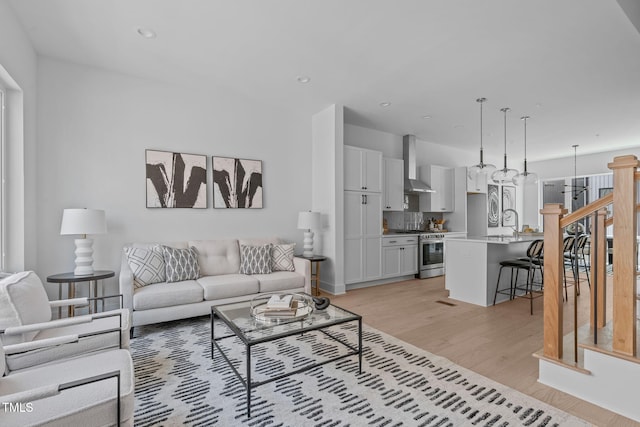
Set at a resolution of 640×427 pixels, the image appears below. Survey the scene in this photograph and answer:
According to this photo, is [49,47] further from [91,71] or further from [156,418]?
[156,418]

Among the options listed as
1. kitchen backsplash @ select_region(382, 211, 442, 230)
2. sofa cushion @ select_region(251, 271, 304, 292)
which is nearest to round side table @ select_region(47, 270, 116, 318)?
sofa cushion @ select_region(251, 271, 304, 292)

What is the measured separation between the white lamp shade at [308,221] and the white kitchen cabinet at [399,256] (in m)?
1.42

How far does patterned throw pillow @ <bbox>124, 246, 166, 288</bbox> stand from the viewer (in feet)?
10.8

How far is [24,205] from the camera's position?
2967 millimetres

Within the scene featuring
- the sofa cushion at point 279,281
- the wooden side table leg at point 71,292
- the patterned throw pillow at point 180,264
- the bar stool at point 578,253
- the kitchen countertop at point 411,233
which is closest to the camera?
the bar stool at point 578,253

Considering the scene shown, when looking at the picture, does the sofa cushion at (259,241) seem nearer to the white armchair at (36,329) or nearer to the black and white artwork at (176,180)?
the black and white artwork at (176,180)

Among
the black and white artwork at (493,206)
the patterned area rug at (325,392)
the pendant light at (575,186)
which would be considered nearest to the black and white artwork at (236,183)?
the patterned area rug at (325,392)

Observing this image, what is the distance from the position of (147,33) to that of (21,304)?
245 centimetres

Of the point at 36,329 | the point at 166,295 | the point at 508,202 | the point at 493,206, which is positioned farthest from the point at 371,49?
the point at 508,202

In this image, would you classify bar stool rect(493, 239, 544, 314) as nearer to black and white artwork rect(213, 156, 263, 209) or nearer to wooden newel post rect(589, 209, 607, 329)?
wooden newel post rect(589, 209, 607, 329)

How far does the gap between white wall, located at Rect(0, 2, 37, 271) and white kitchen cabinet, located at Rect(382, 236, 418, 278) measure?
4.55m

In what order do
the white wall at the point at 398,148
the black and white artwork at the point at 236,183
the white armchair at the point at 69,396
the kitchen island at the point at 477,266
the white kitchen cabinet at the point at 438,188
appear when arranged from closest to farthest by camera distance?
1. the white armchair at the point at 69,396
2. the kitchen island at the point at 477,266
3. the black and white artwork at the point at 236,183
4. the white wall at the point at 398,148
5. the white kitchen cabinet at the point at 438,188

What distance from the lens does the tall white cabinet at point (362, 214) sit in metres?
5.00

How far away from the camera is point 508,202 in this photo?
828cm
